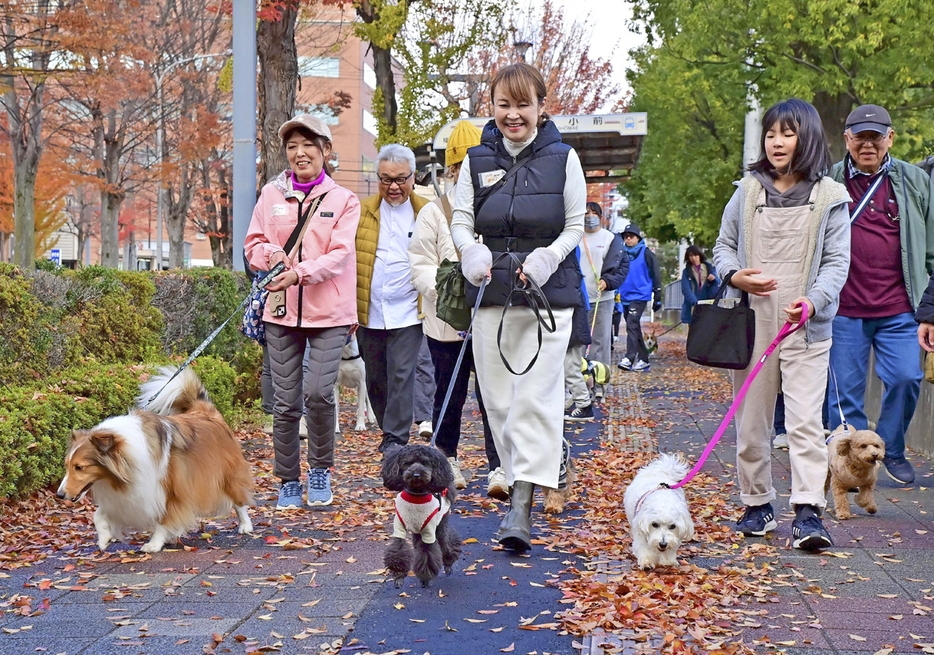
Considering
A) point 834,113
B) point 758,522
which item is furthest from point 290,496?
point 834,113

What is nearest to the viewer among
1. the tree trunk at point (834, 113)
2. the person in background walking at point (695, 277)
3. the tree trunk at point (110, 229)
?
the tree trunk at point (834, 113)

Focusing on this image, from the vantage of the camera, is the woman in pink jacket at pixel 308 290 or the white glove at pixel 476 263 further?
the woman in pink jacket at pixel 308 290

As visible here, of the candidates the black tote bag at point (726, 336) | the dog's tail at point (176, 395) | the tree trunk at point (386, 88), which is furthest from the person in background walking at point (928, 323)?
the tree trunk at point (386, 88)

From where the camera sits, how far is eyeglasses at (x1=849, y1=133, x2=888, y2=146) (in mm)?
6727

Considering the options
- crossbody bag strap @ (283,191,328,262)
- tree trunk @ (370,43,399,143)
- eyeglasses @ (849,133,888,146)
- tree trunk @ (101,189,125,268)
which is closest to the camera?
crossbody bag strap @ (283,191,328,262)

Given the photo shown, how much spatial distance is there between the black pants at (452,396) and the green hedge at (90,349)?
2.32 metres

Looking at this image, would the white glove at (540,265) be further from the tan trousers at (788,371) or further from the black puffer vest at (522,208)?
the tan trousers at (788,371)

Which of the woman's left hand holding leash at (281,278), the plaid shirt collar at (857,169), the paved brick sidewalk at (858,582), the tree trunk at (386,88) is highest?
the tree trunk at (386,88)

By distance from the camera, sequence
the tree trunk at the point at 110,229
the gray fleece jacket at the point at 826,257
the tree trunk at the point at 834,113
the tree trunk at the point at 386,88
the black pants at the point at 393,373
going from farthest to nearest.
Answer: the tree trunk at the point at 110,229, the tree trunk at the point at 386,88, the tree trunk at the point at 834,113, the black pants at the point at 393,373, the gray fleece jacket at the point at 826,257

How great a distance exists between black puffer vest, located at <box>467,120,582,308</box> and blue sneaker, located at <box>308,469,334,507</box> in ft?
6.02

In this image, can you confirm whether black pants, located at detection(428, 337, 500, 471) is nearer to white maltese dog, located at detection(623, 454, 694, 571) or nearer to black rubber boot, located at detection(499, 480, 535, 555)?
black rubber boot, located at detection(499, 480, 535, 555)

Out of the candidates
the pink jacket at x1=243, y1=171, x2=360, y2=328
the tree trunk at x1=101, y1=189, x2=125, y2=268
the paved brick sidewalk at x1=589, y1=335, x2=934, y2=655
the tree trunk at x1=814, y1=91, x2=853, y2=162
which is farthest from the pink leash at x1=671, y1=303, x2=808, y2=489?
the tree trunk at x1=101, y1=189, x2=125, y2=268

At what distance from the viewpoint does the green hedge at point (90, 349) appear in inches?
254

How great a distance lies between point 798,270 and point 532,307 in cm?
142
